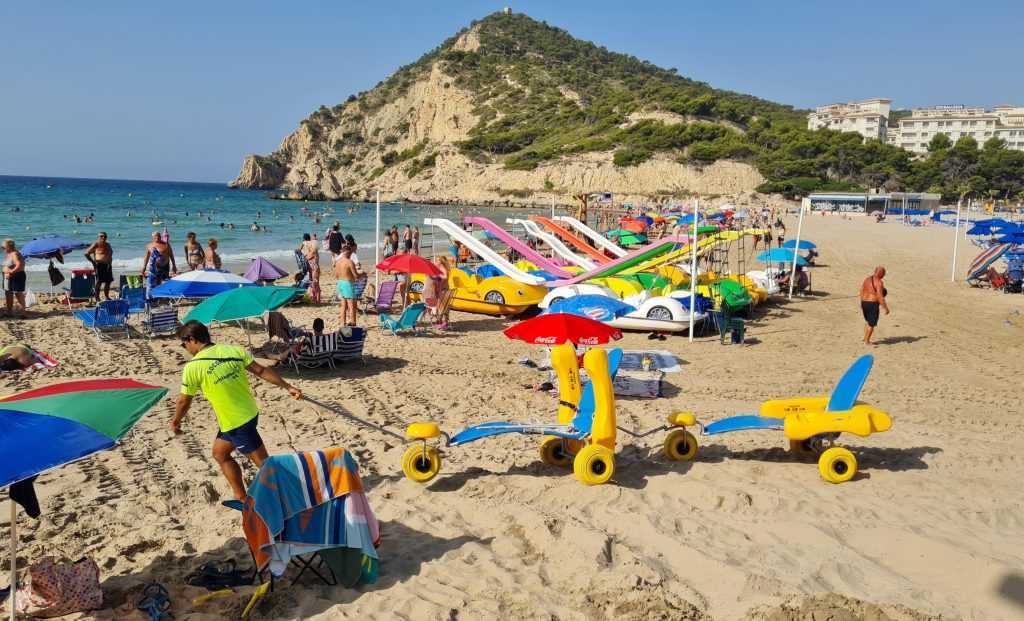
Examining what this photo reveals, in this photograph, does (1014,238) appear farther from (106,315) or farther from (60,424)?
(60,424)

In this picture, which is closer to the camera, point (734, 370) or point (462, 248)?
point (734, 370)

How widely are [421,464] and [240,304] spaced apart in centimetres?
370

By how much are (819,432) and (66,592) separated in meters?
4.91

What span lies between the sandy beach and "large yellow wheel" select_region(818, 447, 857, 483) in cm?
10

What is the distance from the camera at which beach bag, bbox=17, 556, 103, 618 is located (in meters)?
3.38

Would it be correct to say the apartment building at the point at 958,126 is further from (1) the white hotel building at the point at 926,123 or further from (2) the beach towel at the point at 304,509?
(2) the beach towel at the point at 304,509

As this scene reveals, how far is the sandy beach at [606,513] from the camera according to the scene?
362 cm

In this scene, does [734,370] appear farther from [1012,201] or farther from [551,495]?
[1012,201]

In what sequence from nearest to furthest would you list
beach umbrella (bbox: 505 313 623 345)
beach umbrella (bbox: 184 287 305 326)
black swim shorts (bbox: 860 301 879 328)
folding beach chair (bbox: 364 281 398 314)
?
beach umbrella (bbox: 505 313 623 345) < beach umbrella (bbox: 184 287 305 326) < black swim shorts (bbox: 860 301 879 328) < folding beach chair (bbox: 364 281 398 314)

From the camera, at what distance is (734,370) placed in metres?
9.02

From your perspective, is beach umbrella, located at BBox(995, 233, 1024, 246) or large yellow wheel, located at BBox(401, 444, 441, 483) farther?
beach umbrella, located at BBox(995, 233, 1024, 246)

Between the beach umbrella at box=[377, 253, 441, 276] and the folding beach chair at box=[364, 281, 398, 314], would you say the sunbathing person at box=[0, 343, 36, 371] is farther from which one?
the folding beach chair at box=[364, 281, 398, 314]

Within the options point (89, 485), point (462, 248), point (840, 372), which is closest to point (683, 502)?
point (89, 485)

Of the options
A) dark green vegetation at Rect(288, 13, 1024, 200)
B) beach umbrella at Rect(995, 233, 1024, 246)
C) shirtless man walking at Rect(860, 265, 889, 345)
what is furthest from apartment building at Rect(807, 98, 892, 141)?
shirtless man walking at Rect(860, 265, 889, 345)
